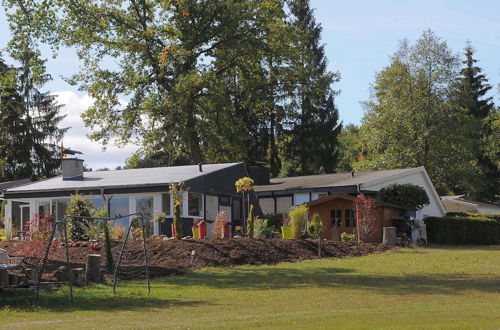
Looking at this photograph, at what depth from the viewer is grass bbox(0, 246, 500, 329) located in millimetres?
12078

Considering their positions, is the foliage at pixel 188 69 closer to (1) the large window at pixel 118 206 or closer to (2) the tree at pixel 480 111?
(1) the large window at pixel 118 206

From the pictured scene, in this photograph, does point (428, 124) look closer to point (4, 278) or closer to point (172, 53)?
point (172, 53)

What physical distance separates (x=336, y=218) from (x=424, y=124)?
22.4m

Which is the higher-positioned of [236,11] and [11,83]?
[236,11]

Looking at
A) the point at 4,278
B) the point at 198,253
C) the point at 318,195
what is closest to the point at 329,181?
the point at 318,195

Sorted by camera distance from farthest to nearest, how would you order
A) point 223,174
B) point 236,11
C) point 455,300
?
point 236,11 < point 223,174 < point 455,300

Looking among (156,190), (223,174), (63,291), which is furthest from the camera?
(223,174)

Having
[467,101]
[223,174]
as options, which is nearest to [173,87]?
[223,174]

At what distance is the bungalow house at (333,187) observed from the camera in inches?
1463

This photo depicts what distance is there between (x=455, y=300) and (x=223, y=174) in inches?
847

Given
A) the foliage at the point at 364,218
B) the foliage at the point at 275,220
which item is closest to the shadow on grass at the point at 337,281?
the foliage at the point at 364,218

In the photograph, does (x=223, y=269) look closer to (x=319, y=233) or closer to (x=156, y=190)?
(x=319, y=233)

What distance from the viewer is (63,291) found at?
16672 millimetres

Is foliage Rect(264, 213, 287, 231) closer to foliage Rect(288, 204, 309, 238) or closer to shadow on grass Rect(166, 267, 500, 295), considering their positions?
foliage Rect(288, 204, 309, 238)
